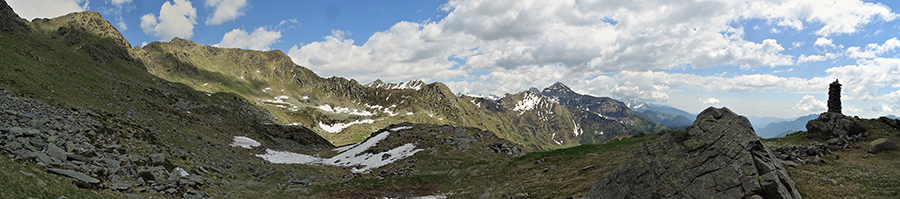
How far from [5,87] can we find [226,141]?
90.9 ft

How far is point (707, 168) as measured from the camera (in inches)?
550

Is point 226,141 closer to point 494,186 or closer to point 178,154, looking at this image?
point 178,154

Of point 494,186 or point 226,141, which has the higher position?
point 226,141

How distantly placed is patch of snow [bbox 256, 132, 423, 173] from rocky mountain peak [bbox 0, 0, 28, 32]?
282 feet

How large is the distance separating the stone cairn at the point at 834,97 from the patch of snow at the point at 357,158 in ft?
164

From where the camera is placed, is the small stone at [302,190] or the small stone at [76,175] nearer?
the small stone at [76,175]

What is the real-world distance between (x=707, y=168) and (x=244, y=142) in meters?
68.7

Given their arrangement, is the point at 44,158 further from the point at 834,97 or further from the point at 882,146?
the point at 834,97

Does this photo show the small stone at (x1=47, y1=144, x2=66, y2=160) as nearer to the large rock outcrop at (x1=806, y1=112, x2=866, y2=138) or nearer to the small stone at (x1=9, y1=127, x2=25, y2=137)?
the small stone at (x1=9, y1=127, x2=25, y2=137)

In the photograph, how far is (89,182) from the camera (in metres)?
16.8

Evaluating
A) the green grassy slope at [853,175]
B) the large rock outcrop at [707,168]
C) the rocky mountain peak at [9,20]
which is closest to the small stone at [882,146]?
the green grassy slope at [853,175]

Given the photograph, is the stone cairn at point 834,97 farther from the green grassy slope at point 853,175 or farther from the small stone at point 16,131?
the small stone at point 16,131

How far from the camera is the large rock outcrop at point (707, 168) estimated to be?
12758mm

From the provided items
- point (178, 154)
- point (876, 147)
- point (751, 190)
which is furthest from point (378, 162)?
point (876, 147)
